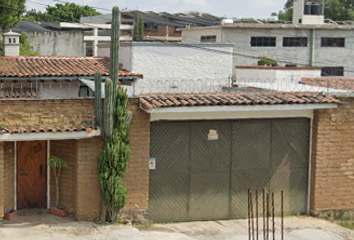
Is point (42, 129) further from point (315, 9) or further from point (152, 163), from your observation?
point (315, 9)

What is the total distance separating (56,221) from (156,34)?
50.3m

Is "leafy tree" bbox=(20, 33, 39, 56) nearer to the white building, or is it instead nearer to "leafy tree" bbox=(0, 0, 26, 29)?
"leafy tree" bbox=(0, 0, 26, 29)

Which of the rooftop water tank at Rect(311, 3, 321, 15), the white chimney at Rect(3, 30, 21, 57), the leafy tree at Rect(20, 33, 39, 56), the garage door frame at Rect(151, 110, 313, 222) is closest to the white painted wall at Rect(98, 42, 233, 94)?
the white chimney at Rect(3, 30, 21, 57)

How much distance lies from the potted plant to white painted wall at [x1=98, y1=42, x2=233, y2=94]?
35.3ft

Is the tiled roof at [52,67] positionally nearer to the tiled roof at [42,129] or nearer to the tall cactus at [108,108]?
the tiled roof at [42,129]

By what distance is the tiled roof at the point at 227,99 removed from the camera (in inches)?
558

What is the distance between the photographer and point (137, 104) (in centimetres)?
1443

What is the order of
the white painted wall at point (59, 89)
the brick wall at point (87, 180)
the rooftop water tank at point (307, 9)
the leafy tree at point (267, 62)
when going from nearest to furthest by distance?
the brick wall at point (87, 180), the white painted wall at point (59, 89), the leafy tree at point (267, 62), the rooftop water tank at point (307, 9)

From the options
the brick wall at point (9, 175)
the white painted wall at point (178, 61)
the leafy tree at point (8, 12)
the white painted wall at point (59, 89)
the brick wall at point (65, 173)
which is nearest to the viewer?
the brick wall at point (9, 175)

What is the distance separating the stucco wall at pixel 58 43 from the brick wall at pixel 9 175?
22.6m

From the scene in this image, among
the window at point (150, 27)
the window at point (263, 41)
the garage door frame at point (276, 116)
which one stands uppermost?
the window at point (150, 27)

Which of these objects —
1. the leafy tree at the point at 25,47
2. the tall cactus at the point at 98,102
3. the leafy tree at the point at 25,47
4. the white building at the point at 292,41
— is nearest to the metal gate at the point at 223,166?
the tall cactus at the point at 98,102

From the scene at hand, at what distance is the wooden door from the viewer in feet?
48.8

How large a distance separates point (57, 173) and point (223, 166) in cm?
415
